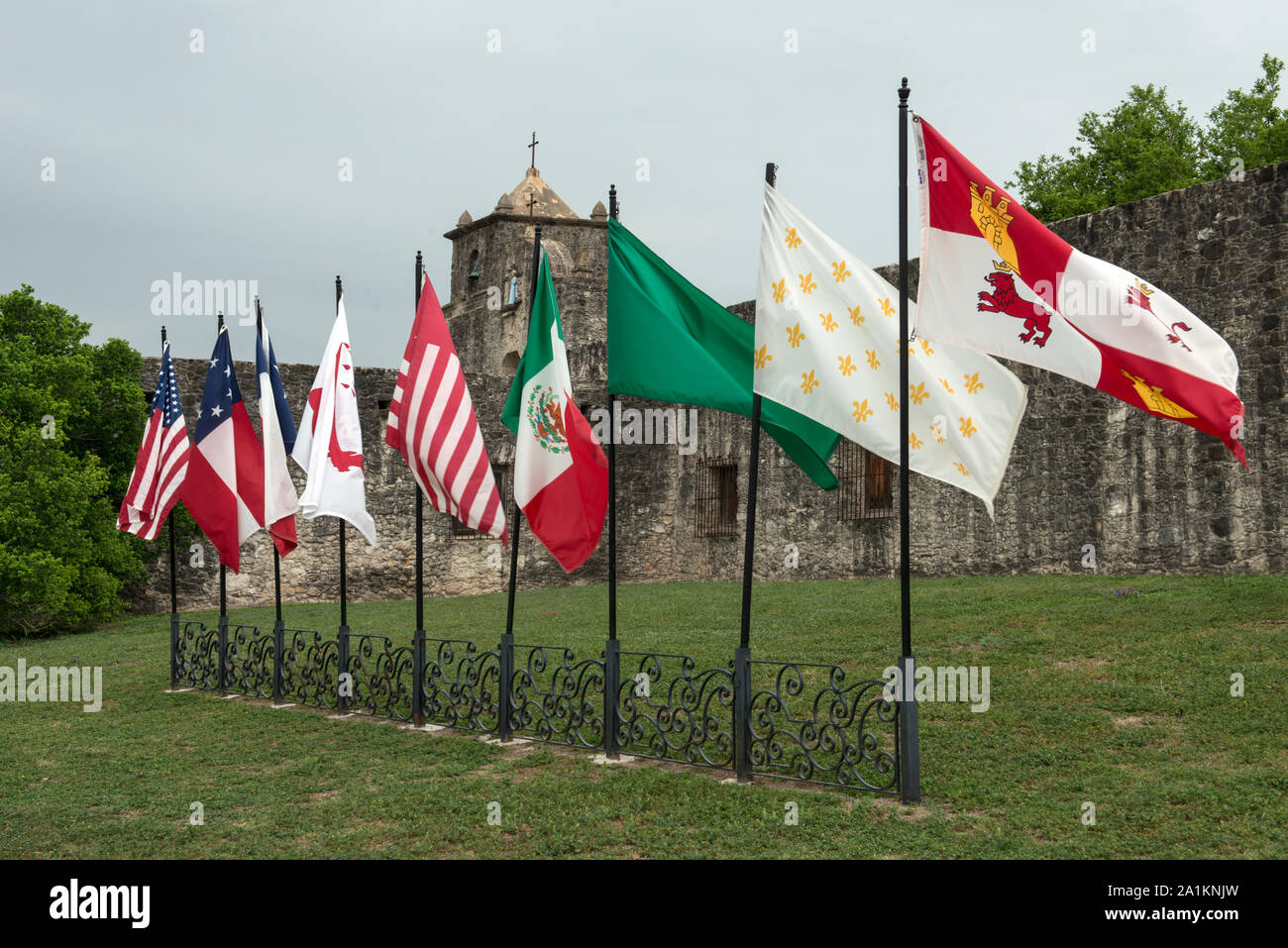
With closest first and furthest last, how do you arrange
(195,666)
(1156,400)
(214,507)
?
(1156,400) → (214,507) → (195,666)

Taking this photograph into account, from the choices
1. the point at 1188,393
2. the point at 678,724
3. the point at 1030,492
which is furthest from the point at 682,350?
the point at 1030,492

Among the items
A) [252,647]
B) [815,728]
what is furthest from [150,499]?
[815,728]

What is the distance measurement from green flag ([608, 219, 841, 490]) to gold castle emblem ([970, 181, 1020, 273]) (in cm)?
145

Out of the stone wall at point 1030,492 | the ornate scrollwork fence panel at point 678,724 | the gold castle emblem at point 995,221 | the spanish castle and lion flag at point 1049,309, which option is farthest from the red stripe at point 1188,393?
the stone wall at point 1030,492

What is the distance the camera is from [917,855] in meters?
5.25

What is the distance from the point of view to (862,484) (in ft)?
55.9

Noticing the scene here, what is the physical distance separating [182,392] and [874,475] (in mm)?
11270

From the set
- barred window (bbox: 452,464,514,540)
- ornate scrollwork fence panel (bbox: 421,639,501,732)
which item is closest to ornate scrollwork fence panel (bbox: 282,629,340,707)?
ornate scrollwork fence panel (bbox: 421,639,501,732)

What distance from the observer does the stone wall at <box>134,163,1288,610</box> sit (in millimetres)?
11969

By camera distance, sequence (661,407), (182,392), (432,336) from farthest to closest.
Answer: (661,407) → (182,392) → (432,336)

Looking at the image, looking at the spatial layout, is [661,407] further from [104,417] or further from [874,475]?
[104,417]

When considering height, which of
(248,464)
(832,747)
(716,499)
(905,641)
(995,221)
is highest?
(995,221)

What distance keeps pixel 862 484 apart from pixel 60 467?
463 inches

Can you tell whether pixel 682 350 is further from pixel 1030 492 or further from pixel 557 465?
pixel 1030 492
